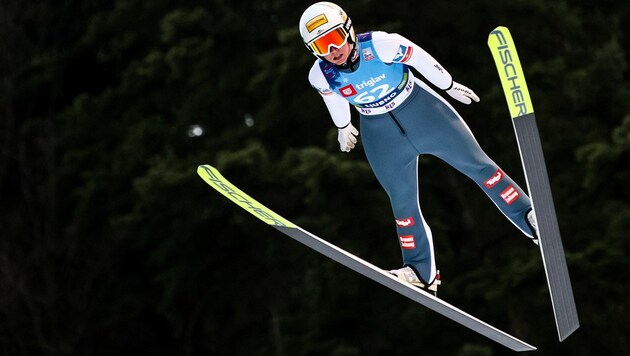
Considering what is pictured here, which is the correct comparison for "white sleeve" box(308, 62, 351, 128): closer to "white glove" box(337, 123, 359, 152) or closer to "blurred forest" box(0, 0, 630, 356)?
"white glove" box(337, 123, 359, 152)

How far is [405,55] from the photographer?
19.1ft

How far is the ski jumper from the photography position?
5867 mm

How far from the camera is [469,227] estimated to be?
13781 millimetres

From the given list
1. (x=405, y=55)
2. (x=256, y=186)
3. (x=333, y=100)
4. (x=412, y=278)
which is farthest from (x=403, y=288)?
(x=256, y=186)

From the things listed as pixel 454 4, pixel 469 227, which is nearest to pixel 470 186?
pixel 469 227

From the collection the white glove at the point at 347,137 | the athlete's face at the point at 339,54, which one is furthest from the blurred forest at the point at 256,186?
the athlete's face at the point at 339,54

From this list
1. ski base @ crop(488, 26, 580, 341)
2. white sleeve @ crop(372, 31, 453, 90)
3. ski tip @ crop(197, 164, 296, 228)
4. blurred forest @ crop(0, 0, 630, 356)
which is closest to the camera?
ski base @ crop(488, 26, 580, 341)

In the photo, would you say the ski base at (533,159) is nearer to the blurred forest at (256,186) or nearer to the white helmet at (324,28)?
the white helmet at (324,28)

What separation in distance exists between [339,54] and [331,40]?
94 millimetres

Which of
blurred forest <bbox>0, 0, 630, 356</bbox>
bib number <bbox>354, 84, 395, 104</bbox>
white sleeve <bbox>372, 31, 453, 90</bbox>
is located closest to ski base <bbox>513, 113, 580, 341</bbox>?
white sleeve <bbox>372, 31, 453, 90</bbox>

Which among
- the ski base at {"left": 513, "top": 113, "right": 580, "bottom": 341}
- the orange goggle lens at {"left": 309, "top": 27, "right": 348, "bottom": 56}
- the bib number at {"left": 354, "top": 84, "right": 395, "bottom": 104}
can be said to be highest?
the orange goggle lens at {"left": 309, "top": 27, "right": 348, "bottom": 56}

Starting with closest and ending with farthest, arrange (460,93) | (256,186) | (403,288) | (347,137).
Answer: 1. (460,93)
2. (347,137)
3. (403,288)
4. (256,186)

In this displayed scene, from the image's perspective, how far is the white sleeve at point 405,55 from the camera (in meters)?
5.77

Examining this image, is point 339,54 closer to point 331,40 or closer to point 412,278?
point 331,40
